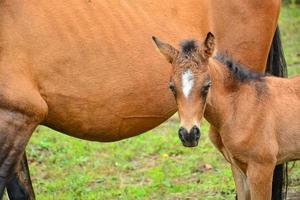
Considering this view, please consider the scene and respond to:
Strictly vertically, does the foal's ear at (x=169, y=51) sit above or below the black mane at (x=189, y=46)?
below

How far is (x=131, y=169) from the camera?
6.95 meters

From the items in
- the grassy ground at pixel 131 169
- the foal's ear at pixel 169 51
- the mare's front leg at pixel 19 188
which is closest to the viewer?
the foal's ear at pixel 169 51

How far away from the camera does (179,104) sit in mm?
3924

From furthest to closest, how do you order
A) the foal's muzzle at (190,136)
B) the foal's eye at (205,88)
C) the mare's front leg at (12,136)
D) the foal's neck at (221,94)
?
1. the foal's neck at (221,94)
2. the mare's front leg at (12,136)
3. the foal's eye at (205,88)
4. the foal's muzzle at (190,136)

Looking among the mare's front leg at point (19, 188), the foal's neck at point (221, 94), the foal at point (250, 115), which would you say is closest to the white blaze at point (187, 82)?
the foal at point (250, 115)

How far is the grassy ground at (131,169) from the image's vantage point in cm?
625

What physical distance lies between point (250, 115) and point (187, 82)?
669 millimetres

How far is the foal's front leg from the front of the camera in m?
4.26

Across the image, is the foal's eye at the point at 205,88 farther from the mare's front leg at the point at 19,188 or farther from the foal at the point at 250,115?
the mare's front leg at the point at 19,188

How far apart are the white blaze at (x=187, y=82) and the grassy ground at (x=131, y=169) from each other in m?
2.24

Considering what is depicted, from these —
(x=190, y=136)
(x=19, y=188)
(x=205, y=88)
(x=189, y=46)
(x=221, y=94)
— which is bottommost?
(x=19, y=188)

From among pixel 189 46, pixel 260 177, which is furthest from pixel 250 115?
pixel 189 46

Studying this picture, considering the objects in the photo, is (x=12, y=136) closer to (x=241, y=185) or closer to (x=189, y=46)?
(x=189, y=46)

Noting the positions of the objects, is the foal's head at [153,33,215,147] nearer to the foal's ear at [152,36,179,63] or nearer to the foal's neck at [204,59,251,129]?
the foal's ear at [152,36,179,63]
